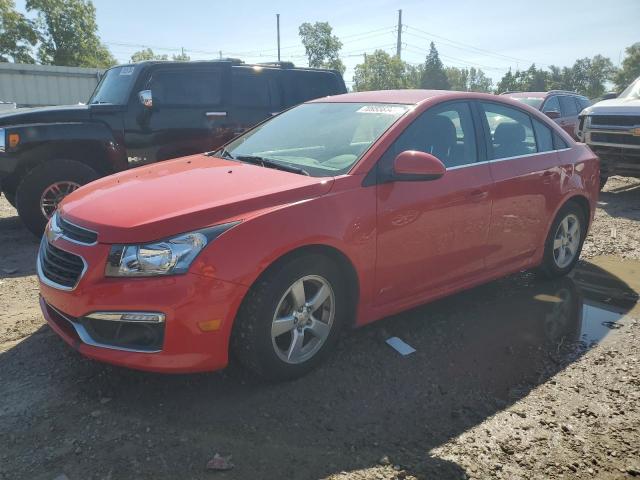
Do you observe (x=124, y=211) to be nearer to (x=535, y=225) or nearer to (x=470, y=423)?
(x=470, y=423)

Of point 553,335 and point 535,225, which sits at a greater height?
point 535,225

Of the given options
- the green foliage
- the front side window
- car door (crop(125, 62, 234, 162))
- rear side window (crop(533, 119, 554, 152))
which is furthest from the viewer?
the green foliage

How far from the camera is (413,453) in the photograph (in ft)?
8.16

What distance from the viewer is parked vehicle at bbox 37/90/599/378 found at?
2592mm

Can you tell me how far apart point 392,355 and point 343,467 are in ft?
3.85

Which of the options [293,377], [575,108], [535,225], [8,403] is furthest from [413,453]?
[575,108]

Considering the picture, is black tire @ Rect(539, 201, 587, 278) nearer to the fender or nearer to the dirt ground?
the dirt ground

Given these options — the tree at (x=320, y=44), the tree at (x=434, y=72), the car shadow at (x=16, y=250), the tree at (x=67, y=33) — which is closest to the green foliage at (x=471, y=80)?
the tree at (x=434, y=72)

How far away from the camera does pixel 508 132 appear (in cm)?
429

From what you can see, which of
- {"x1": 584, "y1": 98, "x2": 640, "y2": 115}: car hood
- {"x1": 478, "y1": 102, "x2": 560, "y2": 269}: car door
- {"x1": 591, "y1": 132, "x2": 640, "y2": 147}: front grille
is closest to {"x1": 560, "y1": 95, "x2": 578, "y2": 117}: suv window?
{"x1": 584, "y1": 98, "x2": 640, "y2": 115}: car hood

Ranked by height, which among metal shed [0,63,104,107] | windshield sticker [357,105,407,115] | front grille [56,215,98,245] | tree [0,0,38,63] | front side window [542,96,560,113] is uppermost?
tree [0,0,38,63]

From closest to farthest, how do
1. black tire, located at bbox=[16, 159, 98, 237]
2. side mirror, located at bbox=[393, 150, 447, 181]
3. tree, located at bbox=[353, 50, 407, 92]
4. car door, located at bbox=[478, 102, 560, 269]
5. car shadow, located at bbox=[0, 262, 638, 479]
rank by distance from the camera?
1. car shadow, located at bbox=[0, 262, 638, 479]
2. side mirror, located at bbox=[393, 150, 447, 181]
3. car door, located at bbox=[478, 102, 560, 269]
4. black tire, located at bbox=[16, 159, 98, 237]
5. tree, located at bbox=[353, 50, 407, 92]

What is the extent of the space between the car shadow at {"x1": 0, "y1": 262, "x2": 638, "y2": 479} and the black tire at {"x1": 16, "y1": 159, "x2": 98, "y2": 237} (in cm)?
271

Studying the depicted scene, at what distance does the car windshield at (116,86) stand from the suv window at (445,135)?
4.20 metres
